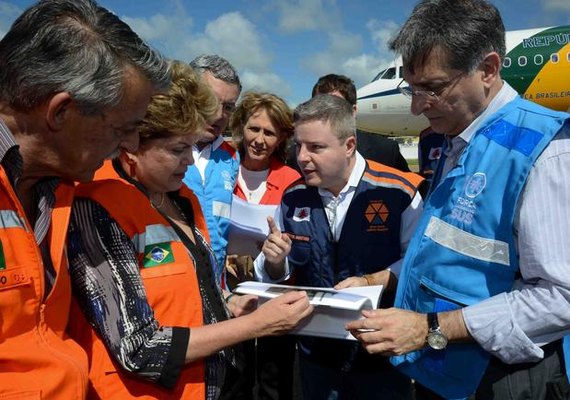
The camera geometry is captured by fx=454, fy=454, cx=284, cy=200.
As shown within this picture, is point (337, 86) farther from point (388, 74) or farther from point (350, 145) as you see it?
point (388, 74)

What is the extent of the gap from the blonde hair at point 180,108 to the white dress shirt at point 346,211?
97 cm

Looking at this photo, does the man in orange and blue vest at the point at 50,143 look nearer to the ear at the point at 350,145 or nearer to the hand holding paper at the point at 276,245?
the hand holding paper at the point at 276,245

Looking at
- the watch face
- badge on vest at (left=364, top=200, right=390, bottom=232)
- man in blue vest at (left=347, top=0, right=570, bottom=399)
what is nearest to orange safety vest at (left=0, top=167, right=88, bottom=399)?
man in blue vest at (left=347, top=0, right=570, bottom=399)

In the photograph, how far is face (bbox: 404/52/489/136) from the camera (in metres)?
1.68

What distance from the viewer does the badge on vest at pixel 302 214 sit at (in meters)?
2.62

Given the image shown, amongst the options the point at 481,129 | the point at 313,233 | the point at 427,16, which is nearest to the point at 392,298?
the point at 313,233

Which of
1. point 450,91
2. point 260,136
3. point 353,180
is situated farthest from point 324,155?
point 260,136

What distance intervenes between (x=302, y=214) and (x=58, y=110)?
1617mm

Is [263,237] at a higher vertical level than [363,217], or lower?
lower

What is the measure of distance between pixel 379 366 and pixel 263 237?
1.08m

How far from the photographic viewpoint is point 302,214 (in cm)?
264

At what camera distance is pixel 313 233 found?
2.56 m

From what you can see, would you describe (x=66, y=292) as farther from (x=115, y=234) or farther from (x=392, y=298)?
(x=392, y=298)

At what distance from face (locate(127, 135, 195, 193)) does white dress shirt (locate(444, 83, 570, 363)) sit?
123 cm
